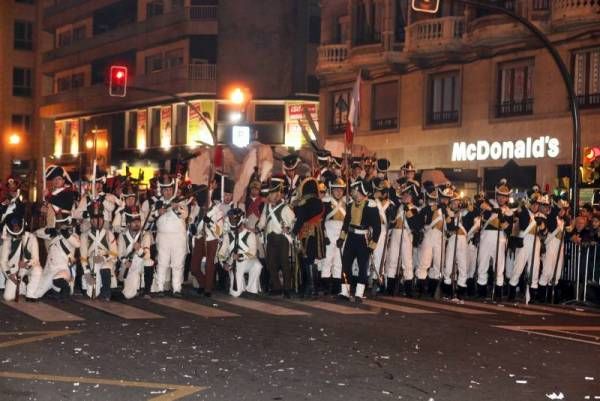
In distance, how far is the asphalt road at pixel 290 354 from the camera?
9.10 meters

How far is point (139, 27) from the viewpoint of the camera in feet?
186

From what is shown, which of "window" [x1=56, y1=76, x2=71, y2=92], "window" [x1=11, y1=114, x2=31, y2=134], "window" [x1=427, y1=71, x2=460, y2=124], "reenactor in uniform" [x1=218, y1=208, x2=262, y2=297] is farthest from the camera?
"window" [x1=11, y1=114, x2=31, y2=134]

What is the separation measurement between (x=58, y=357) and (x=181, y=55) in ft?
146

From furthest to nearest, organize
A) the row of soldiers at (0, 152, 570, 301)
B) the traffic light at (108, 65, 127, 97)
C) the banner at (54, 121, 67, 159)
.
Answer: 1. the banner at (54, 121, 67, 159)
2. the traffic light at (108, 65, 127, 97)
3. the row of soldiers at (0, 152, 570, 301)

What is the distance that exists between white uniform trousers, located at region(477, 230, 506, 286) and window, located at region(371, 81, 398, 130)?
60.5ft

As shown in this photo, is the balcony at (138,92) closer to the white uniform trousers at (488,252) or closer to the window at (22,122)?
the window at (22,122)

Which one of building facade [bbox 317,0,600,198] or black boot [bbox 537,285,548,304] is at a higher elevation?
building facade [bbox 317,0,600,198]

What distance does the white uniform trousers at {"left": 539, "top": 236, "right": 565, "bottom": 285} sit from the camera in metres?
19.3

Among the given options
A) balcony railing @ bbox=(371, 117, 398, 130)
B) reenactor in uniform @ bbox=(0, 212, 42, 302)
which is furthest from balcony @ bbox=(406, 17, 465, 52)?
reenactor in uniform @ bbox=(0, 212, 42, 302)

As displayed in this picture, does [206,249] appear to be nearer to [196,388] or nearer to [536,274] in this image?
[536,274]

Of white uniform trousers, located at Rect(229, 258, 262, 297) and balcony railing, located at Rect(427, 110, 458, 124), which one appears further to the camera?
balcony railing, located at Rect(427, 110, 458, 124)

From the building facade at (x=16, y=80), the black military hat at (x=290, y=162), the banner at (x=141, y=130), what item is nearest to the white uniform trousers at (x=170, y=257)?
the black military hat at (x=290, y=162)

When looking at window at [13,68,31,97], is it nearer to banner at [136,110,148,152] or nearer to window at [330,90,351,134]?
banner at [136,110,148,152]

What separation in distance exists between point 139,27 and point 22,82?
698 inches
